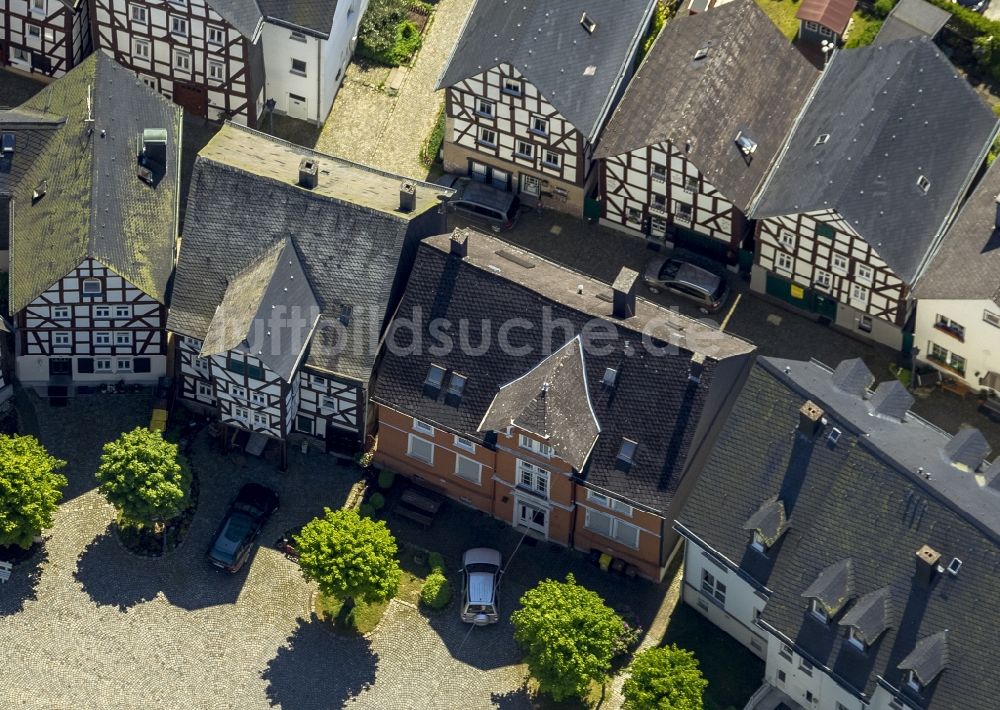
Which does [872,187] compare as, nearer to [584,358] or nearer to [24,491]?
[584,358]

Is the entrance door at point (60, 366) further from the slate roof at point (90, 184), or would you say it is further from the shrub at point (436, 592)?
the shrub at point (436, 592)

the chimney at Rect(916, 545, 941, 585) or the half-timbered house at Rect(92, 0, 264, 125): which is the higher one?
the half-timbered house at Rect(92, 0, 264, 125)

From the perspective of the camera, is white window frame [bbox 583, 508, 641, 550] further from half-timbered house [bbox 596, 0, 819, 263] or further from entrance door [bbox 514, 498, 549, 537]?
half-timbered house [bbox 596, 0, 819, 263]

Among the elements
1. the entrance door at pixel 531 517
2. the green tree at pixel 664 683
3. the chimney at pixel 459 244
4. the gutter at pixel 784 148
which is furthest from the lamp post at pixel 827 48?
the green tree at pixel 664 683

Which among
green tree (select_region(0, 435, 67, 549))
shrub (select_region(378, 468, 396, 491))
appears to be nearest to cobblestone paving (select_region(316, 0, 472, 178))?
shrub (select_region(378, 468, 396, 491))

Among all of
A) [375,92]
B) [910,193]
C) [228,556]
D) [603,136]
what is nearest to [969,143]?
[910,193]

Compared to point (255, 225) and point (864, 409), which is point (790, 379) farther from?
point (255, 225)

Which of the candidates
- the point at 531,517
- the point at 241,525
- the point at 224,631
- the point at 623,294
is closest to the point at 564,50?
the point at 623,294
